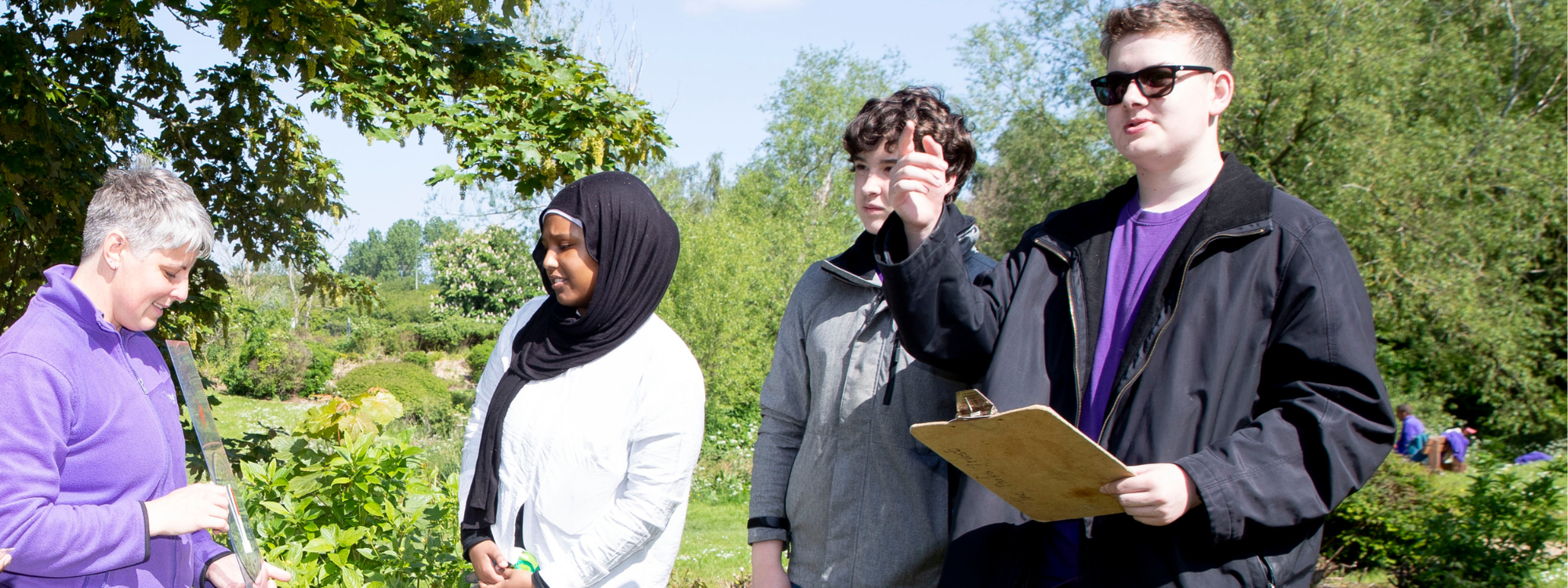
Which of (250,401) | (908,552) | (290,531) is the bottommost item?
(250,401)

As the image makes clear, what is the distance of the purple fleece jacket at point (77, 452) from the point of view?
5.74ft

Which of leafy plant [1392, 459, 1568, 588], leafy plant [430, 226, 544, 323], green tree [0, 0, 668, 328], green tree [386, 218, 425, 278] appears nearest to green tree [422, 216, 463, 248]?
leafy plant [430, 226, 544, 323]

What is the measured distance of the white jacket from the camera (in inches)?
87.8

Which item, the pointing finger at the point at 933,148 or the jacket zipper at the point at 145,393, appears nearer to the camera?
the pointing finger at the point at 933,148

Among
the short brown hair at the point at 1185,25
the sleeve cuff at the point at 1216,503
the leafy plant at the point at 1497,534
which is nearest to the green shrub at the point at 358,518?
the sleeve cuff at the point at 1216,503

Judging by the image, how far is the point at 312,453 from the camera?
354cm

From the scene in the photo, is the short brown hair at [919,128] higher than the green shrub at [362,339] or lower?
higher

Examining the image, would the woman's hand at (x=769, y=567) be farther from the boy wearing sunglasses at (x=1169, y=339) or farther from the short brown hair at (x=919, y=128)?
the short brown hair at (x=919, y=128)

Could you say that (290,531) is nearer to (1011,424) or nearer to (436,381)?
(1011,424)

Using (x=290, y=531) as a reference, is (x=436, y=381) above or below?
below

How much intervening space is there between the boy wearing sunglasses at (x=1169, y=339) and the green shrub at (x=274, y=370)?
2604 centimetres

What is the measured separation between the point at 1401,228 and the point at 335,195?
50.4ft

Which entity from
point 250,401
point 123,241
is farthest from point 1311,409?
point 250,401

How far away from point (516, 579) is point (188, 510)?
643 millimetres
